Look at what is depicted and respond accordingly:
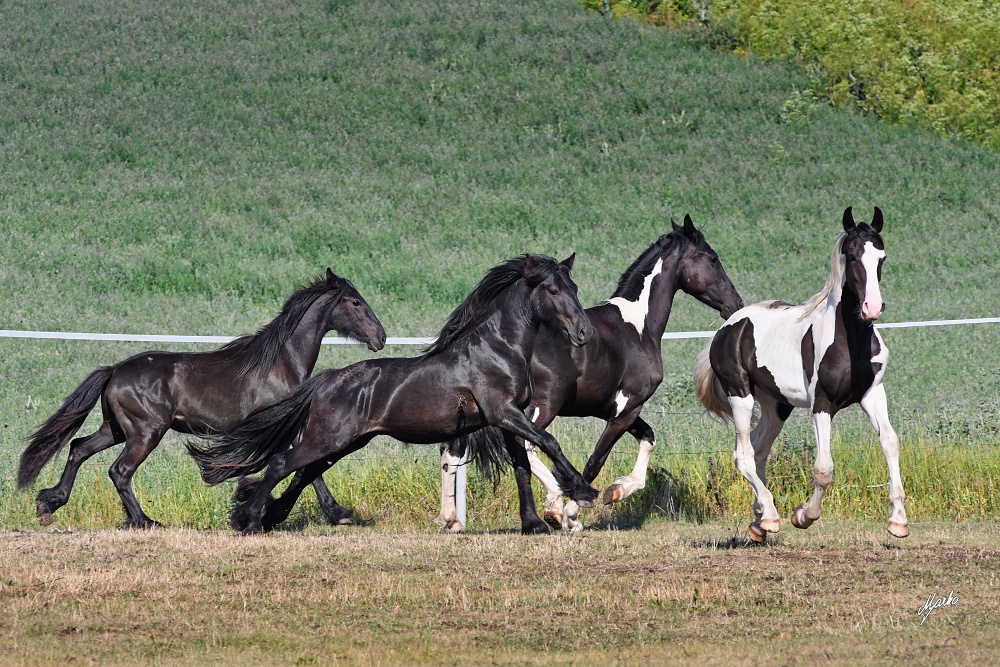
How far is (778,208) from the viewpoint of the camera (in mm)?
29625

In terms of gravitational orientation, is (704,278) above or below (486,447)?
above

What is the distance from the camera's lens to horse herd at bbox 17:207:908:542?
314 inches

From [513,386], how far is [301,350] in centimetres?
194

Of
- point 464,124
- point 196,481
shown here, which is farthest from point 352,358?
point 464,124

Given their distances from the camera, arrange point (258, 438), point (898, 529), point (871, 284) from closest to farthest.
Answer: point (871, 284) < point (898, 529) < point (258, 438)

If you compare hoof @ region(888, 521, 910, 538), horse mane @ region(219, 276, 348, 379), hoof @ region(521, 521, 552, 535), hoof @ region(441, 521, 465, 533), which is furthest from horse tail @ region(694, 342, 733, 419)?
horse mane @ region(219, 276, 348, 379)

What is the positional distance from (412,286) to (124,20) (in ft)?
69.4

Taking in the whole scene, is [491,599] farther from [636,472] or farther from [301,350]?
[301,350]

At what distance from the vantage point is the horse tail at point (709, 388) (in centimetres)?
972

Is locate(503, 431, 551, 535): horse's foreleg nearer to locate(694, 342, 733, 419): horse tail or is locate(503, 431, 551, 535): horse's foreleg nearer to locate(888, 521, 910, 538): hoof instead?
locate(694, 342, 733, 419): horse tail

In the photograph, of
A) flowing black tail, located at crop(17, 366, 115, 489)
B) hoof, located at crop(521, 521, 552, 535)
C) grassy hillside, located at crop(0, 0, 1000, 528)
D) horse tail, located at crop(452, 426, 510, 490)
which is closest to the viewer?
hoof, located at crop(521, 521, 552, 535)

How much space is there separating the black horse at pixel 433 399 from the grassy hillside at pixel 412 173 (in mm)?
6329

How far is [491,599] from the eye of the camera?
20.7ft

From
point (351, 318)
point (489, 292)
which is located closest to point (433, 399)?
point (489, 292)
